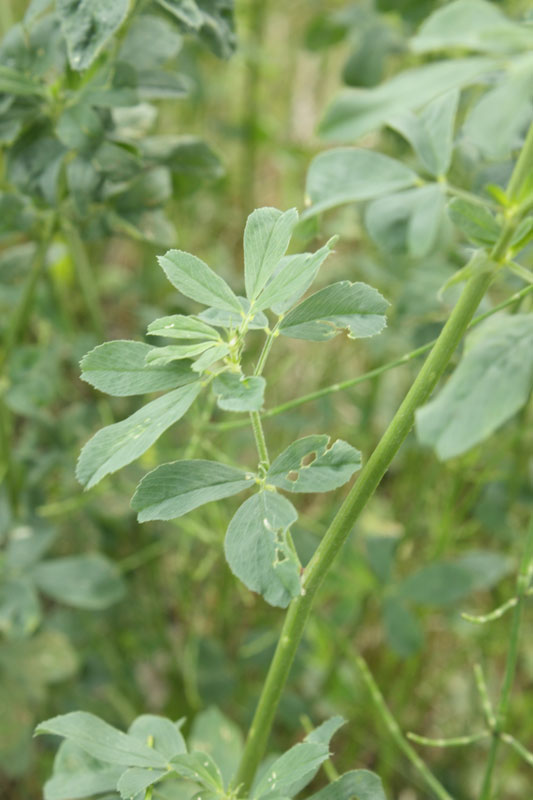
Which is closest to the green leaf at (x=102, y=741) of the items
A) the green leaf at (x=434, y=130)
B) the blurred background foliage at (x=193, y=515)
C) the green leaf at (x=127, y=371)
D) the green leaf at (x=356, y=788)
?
the green leaf at (x=356, y=788)

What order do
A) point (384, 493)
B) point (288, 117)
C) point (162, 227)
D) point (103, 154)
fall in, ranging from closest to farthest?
point (103, 154) → point (162, 227) → point (384, 493) → point (288, 117)

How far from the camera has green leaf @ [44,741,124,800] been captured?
1.89 ft

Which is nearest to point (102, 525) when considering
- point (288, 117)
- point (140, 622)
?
point (140, 622)

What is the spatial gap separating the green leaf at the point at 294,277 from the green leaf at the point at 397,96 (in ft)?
0.21

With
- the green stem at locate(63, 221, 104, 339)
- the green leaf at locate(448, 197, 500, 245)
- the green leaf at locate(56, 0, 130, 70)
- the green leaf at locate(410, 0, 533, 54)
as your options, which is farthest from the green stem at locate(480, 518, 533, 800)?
the green stem at locate(63, 221, 104, 339)

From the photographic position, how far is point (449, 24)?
0.43 m

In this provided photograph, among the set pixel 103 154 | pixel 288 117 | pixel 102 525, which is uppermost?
pixel 103 154

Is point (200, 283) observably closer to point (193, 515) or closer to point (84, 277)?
point (84, 277)

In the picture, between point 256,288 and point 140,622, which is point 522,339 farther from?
point 140,622

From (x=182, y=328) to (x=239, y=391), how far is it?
2.3 inches

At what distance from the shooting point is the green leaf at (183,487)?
49 cm

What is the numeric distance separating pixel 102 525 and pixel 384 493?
2.13 ft

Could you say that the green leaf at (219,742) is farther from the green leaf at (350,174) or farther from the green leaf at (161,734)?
the green leaf at (350,174)

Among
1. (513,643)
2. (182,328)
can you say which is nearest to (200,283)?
(182,328)
